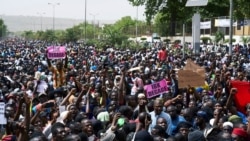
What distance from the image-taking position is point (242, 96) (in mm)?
9180

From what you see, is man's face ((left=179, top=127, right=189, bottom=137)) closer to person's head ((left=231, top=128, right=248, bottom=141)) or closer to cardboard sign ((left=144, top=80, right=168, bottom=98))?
person's head ((left=231, top=128, right=248, bottom=141))

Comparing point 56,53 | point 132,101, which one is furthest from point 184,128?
point 56,53

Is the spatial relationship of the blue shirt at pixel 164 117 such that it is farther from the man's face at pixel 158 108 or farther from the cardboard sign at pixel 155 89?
the cardboard sign at pixel 155 89

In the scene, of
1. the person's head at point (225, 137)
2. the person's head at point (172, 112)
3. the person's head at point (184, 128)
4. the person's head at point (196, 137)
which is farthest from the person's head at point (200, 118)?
the person's head at point (225, 137)

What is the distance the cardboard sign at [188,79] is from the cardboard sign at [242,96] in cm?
66

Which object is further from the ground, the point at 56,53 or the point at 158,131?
the point at 56,53

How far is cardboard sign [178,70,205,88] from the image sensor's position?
9.73 meters

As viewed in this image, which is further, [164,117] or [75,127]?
[164,117]

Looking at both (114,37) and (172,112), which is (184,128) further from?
(114,37)

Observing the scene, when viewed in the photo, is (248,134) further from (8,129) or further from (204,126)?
(8,129)

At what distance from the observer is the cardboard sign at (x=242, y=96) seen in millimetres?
8898

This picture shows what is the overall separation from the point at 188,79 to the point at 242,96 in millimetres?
1067

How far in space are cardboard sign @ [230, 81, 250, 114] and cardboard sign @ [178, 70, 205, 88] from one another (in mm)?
661

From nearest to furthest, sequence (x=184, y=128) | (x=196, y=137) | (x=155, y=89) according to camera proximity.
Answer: (x=196, y=137), (x=184, y=128), (x=155, y=89)
